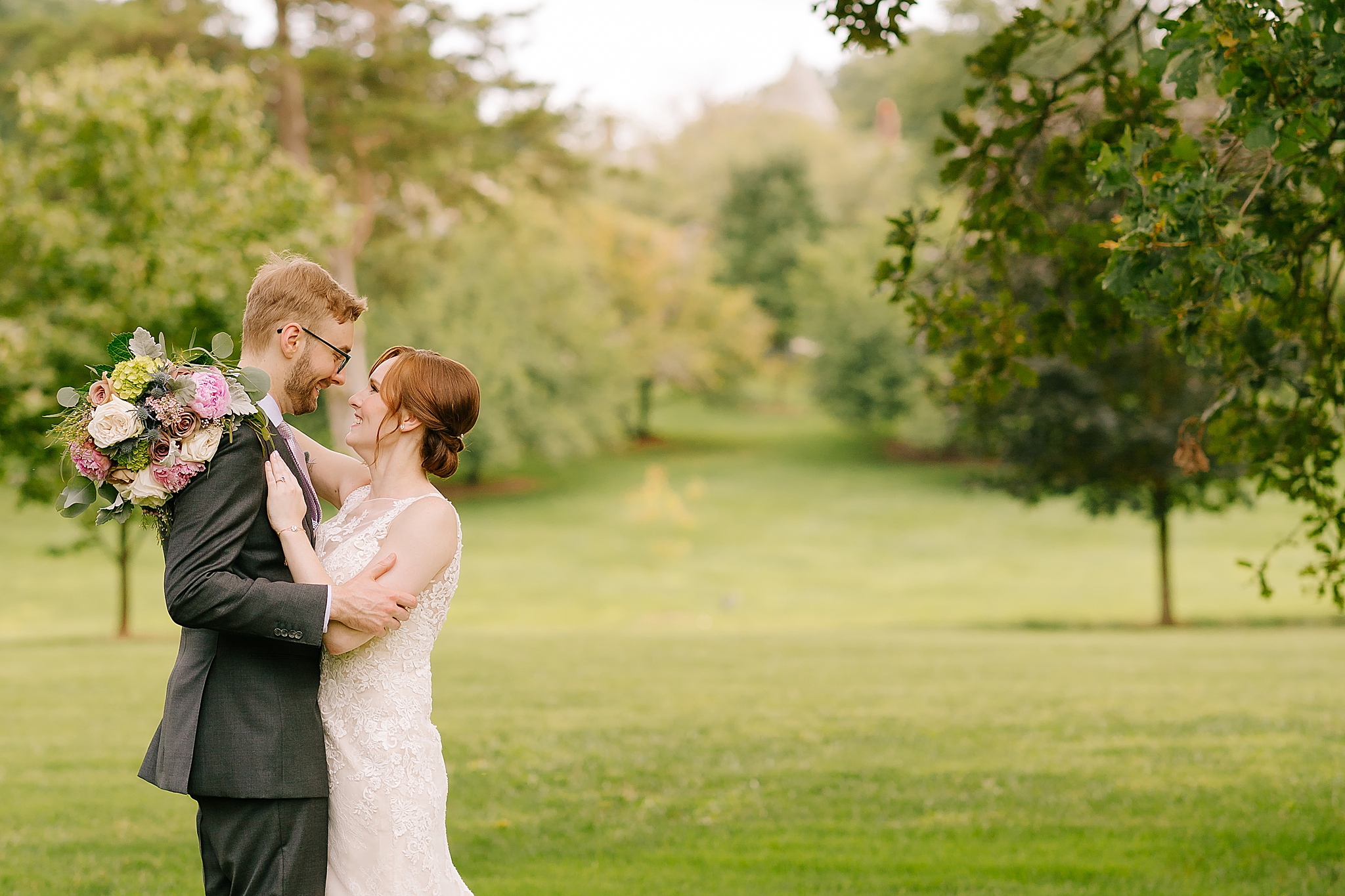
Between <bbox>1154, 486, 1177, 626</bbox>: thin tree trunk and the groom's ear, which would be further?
<bbox>1154, 486, 1177, 626</bbox>: thin tree trunk

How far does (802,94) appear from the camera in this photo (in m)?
99.8

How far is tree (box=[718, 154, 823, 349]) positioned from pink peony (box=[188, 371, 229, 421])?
185ft

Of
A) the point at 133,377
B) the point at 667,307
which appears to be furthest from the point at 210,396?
the point at 667,307

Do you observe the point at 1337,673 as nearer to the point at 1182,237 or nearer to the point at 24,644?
the point at 1182,237

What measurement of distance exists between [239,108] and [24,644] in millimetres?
9666

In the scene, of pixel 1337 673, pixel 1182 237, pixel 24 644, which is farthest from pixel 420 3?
pixel 1182 237

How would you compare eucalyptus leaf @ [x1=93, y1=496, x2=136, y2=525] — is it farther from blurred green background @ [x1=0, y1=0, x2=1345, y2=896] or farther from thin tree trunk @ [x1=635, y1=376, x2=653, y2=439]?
thin tree trunk @ [x1=635, y1=376, x2=653, y2=439]

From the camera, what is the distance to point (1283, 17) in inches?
153

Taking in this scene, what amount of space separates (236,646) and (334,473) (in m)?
0.79

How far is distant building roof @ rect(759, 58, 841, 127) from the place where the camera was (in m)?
97.6

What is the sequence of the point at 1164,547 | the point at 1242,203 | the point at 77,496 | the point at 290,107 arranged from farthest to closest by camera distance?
1. the point at 290,107
2. the point at 1164,547
3. the point at 1242,203
4. the point at 77,496

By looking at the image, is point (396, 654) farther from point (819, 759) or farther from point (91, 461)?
point (819, 759)

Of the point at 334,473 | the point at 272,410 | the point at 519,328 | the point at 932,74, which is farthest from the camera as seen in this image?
the point at 932,74

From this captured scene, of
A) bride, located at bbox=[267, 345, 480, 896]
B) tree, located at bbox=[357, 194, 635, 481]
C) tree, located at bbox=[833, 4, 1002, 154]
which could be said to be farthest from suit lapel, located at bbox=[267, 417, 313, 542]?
tree, located at bbox=[833, 4, 1002, 154]
